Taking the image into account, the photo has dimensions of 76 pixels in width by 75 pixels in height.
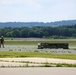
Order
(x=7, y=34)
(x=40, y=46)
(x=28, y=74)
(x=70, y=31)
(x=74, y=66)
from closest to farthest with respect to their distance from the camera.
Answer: (x=28, y=74), (x=74, y=66), (x=40, y=46), (x=7, y=34), (x=70, y=31)

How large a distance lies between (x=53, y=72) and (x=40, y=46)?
29.1m

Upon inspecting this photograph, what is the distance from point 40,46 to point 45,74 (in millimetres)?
29697

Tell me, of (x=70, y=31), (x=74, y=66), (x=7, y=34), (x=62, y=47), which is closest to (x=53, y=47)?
(x=62, y=47)

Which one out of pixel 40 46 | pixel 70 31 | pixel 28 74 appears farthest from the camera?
pixel 70 31

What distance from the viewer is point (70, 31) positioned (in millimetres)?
172375

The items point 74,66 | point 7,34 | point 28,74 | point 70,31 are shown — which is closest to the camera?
point 28,74

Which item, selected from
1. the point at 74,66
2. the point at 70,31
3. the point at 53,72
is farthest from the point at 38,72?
the point at 70,31

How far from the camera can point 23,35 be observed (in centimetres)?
16738

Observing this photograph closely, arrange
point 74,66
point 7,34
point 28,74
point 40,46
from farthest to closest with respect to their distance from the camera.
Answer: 1. point 7,34
2. point 40,46
3. point 74,66
4. point 28,74

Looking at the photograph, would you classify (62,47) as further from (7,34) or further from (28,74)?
(7,34)

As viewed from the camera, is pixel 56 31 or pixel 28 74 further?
pixel 56 31

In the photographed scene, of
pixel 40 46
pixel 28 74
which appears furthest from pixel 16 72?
pixel 40 46

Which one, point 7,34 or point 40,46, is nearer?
point 40,46

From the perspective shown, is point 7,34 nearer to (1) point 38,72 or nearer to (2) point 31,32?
(2) point 31,32
